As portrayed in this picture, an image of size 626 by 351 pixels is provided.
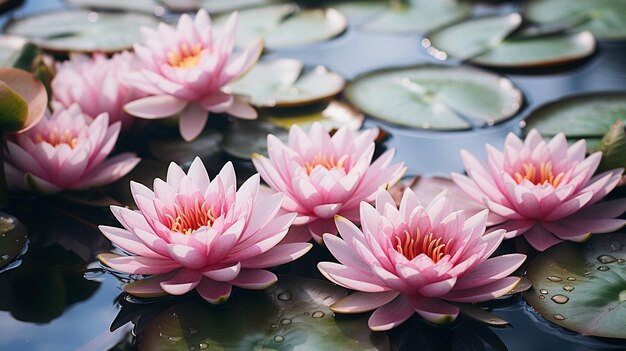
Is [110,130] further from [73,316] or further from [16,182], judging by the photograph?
[73,316]

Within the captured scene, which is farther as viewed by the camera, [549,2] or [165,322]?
[549,2]

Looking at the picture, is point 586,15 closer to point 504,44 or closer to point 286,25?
point 504,44

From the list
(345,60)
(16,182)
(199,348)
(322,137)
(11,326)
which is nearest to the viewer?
(199,348)

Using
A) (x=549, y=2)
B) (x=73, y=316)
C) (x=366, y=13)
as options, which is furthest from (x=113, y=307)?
(x=549, y=2)

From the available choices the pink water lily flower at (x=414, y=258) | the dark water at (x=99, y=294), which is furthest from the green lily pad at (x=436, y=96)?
the pink water lily flower at (x=414, y=258)

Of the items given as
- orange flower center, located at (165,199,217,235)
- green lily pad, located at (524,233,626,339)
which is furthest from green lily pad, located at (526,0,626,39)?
orange flower center, located at (165,199,217,235)

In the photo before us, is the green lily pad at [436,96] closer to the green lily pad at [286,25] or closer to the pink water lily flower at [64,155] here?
the green lily pad at [286,25]

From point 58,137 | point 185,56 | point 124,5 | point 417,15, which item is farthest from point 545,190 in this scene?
point 124,5
